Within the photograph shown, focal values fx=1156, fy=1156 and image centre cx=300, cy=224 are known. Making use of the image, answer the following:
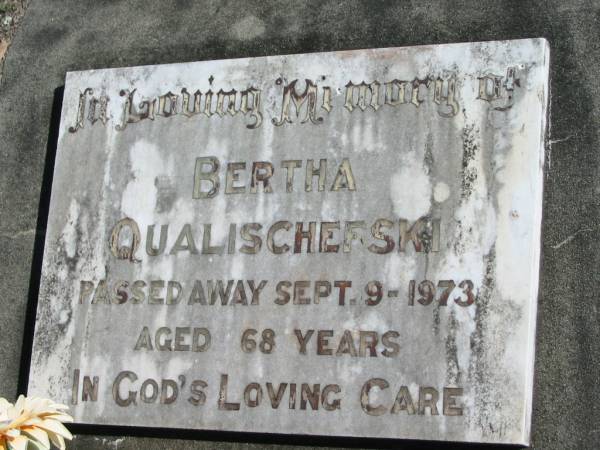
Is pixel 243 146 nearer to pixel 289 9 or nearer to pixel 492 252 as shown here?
pixel 289 9

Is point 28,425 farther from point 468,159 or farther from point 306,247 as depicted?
point 468,159

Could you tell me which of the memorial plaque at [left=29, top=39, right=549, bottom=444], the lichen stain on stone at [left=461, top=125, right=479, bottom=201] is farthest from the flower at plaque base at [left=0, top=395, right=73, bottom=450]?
the lichen stain on stone at [left=461, top=125, right=479, bottom=201]

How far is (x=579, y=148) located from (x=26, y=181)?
95.6 inches

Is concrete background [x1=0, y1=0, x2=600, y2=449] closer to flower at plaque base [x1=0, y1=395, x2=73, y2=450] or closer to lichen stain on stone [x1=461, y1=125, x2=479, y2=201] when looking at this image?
lichen stain on stone [x1=461, y1=125, x2=479, y2=201]

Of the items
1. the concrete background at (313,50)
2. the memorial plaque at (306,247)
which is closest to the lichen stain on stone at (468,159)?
the memorial plaque at (306,247)

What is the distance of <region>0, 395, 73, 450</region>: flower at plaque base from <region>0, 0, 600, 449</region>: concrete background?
189 centimetres

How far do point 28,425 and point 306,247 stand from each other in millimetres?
2135

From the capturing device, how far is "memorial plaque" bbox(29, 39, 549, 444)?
419 cm

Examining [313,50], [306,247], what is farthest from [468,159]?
[313,50]

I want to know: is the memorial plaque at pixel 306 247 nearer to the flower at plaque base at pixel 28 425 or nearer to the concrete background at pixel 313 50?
the concrete background at pixel 313 50

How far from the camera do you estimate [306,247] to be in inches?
177

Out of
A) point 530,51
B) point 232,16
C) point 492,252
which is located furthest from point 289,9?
point 492,252

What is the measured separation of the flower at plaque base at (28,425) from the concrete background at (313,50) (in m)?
→ 1.89

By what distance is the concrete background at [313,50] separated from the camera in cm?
417
